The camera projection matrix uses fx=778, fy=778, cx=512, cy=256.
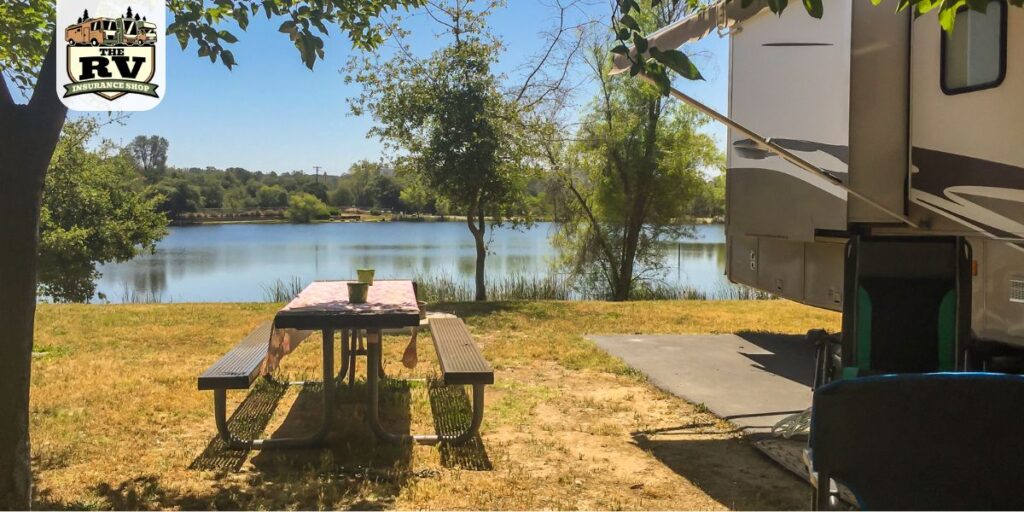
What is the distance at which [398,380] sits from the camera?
17.1 ft

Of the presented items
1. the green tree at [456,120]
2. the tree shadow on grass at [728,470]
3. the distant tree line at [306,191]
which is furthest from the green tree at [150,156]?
the tree shadow on grass at [728,470]

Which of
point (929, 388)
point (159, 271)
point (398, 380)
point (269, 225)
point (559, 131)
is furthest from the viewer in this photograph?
point (269, 225)

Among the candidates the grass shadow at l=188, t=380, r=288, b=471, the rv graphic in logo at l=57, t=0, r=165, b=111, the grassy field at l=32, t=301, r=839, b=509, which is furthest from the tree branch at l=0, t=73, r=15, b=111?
the grass shadow at l=188, t=380, r=288, b=471

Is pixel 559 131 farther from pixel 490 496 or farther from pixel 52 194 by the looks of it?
pixel 490 496

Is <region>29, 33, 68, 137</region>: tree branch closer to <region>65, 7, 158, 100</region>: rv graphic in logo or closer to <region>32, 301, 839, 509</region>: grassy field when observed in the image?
<region>65, 7, 158, 100</region>: rv graphic in logo

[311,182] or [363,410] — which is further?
[311,182]

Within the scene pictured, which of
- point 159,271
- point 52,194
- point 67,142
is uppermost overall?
point 67,142

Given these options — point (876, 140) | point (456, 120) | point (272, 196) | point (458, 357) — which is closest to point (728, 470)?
point (458, 357)

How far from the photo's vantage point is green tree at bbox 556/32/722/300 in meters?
13.3

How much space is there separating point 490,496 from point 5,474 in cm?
166

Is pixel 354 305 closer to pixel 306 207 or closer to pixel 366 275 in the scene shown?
pixel 366 275

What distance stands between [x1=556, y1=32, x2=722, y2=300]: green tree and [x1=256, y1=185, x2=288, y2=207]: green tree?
63.1ft

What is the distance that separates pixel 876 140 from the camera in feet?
13.1

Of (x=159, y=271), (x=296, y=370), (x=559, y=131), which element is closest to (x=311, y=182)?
(x=159, y=271)
